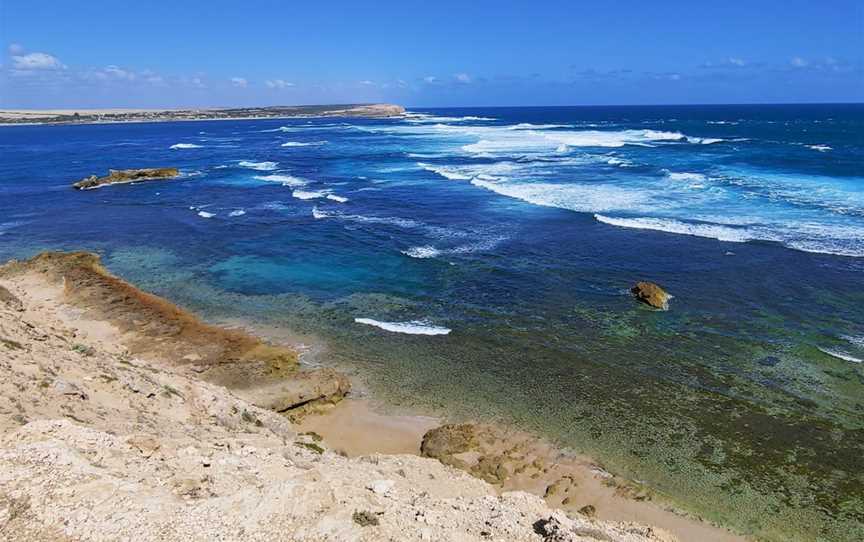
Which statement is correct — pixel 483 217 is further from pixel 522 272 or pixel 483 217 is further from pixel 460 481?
pixel 460 481

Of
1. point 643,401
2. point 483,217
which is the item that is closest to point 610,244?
point 483,217

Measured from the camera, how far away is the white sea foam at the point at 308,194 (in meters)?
45.9

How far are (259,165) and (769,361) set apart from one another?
200 feet

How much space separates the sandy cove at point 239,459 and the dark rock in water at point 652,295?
33.8 feet

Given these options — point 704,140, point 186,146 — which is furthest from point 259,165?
point 704,140

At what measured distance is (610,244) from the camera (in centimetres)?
2975

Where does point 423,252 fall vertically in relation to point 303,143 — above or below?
below

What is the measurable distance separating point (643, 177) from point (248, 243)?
34501 millimetres

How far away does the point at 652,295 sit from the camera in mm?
22125

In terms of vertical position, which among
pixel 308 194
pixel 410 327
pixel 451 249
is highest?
pixel 308 194

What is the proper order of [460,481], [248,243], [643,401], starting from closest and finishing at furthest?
[460,481] → [643,401] → [248,243]

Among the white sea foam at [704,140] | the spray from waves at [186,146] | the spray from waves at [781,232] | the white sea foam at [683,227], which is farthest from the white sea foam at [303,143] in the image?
the spray from waves at [781,232]

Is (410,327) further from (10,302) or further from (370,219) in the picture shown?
(370,219)

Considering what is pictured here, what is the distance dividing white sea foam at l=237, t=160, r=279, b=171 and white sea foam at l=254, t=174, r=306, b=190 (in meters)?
6.23
